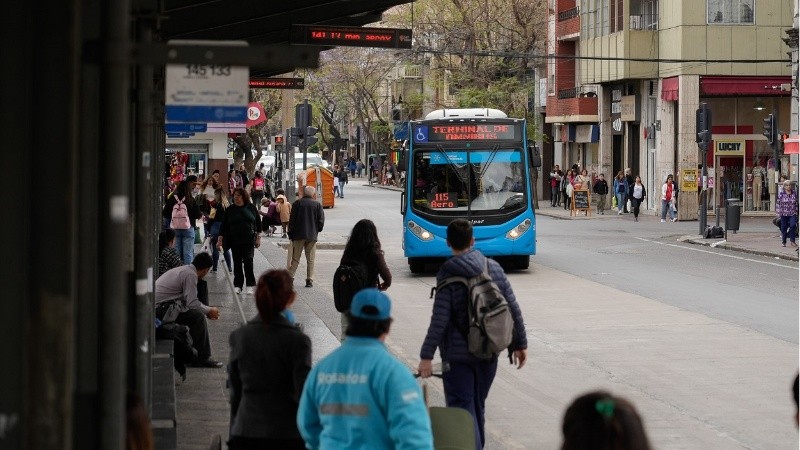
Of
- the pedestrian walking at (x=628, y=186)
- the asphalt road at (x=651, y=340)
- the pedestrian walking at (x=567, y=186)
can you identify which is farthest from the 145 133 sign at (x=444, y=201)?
the pedestrian walking at (x=567, y=186)

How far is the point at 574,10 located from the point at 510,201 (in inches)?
1424

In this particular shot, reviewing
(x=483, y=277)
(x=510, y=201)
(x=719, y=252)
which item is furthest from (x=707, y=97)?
(x=483, y=277)

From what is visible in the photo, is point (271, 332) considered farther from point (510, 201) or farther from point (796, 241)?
point (796, 241)

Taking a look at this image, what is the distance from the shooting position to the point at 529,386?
13125 millimetres

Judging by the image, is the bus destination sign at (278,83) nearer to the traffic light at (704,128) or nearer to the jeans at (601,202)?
the traffic light at (704,128)

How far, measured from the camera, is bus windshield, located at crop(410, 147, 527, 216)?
84.7 ft

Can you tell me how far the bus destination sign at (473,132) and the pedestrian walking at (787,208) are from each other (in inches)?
373

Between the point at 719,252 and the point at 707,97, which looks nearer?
the point at 719,252

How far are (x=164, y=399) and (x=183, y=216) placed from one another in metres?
13.9

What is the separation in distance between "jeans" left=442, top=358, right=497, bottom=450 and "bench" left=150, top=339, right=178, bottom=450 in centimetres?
174

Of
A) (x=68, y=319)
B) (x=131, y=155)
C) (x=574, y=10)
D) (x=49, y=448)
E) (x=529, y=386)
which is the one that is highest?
(x=574, y=10)

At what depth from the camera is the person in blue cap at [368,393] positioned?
5527 mm

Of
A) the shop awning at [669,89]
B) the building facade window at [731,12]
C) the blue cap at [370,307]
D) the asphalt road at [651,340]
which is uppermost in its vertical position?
the building facade window at [731,12]

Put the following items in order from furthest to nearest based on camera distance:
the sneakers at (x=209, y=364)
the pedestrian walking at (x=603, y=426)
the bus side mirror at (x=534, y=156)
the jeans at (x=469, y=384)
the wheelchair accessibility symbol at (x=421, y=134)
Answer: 1. the wheelchair accessibility symbol at (x=421, y=134)
2. the bus side mirror at (x=534, y=156)
3. the sneakers at (x=209, y=364)
4. the jeans at (x=469, y=384)
5. the pedestrian walking at (x=603, y=426)
